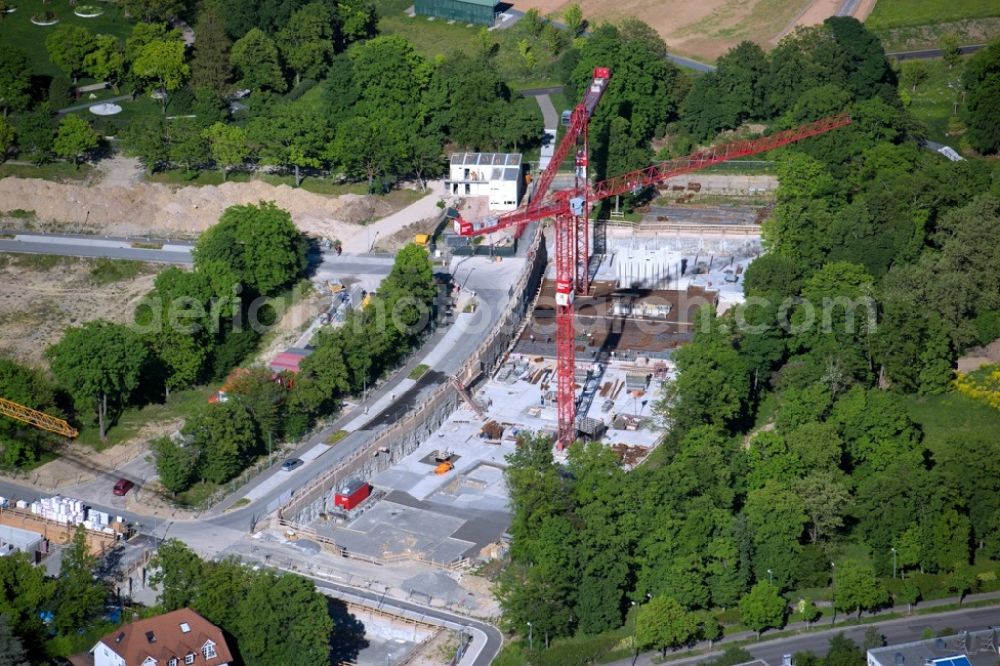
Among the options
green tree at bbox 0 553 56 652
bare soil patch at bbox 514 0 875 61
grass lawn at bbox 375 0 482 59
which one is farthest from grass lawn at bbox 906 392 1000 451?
grass lawn at bbox 375 0 482 59

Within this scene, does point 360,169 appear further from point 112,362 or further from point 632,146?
point 112,362

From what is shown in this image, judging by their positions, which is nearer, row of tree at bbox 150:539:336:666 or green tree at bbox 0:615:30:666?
green tree at bbox 0:615:30:666

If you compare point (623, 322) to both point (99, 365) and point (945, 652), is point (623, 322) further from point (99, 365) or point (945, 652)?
point (945, 652)

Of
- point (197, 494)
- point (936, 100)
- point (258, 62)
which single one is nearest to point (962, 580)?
point (197, 494)

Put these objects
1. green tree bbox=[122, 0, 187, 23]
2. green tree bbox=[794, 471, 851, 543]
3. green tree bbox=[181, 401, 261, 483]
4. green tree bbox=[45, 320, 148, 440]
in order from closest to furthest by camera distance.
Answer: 1. green tree bbox=[794, 471, 851, 543]
2. green tree bbox=[181, 401, 261, 483]
3. green tree bbox=[45, 320, 148, 440]
4. green tree bbox=[122, 0, 187, 23]

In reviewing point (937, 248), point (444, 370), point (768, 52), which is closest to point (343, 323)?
point (444, 370)

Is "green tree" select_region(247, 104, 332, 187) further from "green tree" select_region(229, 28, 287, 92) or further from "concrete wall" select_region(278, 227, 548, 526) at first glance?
"concrete wall" select_region(278, 227, 548, 526)

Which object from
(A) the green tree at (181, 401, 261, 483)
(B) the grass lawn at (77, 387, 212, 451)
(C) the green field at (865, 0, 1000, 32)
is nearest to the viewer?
(A) the green tree at (181, 401, 261, 483)
